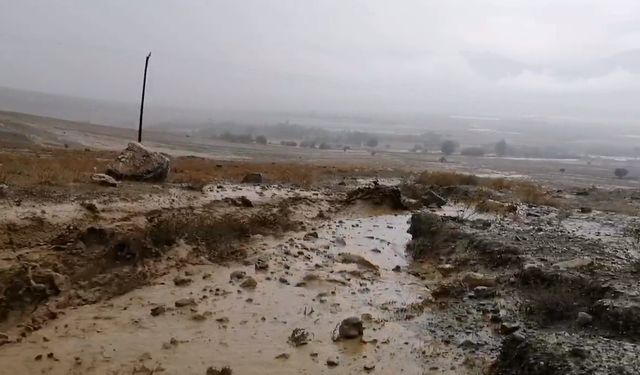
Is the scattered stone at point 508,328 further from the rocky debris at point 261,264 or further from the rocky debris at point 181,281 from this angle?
the rocky debris at point 181,281

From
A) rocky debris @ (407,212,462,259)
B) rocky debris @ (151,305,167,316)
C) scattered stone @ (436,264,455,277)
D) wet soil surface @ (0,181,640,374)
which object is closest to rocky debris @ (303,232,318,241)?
wet soil surface @ (0,181,640,374)

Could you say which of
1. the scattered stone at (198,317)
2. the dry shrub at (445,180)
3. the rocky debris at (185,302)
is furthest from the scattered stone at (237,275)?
the dry shrub at (445,180)

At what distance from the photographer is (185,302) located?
25.6ft

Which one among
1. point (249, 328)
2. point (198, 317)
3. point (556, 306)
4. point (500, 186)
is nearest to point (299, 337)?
point (249, 328)

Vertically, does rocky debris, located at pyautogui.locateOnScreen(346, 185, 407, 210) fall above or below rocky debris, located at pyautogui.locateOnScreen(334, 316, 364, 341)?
above

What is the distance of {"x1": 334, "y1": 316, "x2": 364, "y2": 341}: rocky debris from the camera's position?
22.7ft

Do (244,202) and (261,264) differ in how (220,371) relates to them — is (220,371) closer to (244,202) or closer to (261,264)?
(261,264)

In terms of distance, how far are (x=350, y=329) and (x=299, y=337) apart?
708 mm

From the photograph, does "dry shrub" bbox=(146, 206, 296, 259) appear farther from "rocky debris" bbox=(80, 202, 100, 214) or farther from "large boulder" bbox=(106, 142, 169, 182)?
"large boulder" bbox=(106, 142, 169, 182)

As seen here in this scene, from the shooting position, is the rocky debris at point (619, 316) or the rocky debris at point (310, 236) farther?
the rocky debris at point (310, 236)

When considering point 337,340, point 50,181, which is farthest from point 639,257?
point 50,181

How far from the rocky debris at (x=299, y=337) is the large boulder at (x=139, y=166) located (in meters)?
8.59

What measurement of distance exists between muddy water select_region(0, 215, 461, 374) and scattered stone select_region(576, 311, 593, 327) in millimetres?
1860

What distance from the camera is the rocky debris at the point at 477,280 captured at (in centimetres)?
890
